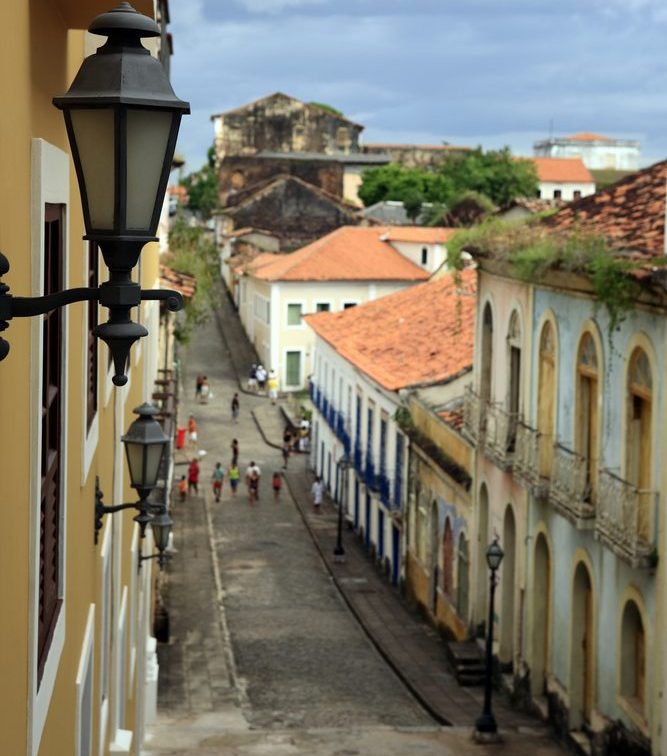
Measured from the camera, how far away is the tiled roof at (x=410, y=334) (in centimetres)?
2959

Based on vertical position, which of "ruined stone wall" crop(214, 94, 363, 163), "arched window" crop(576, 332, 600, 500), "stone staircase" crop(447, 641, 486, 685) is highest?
"ruined stone wall" crop(214, 94, 363, 163)

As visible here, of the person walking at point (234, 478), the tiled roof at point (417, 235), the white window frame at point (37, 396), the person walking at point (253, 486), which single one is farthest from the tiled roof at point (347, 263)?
the white window frame at point (37, 396)

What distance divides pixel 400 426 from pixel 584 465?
38.9ft

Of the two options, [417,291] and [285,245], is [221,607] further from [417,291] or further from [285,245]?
[285,245]

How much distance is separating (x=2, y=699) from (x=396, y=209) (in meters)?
79.8

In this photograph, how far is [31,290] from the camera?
454cm

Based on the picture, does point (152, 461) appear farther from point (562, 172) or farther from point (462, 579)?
point (562, 172)

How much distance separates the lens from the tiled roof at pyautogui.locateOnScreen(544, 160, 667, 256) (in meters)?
16.5

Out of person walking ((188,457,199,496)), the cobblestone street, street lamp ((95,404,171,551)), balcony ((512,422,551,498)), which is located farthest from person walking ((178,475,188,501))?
street lamp ((95,404,171,551))

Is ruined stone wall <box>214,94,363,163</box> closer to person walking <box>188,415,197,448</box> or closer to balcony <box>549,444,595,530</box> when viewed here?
person walking <box>188,415,197,448</box>

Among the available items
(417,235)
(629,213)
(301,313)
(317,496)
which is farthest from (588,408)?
(417,235)

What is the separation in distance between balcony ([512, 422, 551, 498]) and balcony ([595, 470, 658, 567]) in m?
2.90

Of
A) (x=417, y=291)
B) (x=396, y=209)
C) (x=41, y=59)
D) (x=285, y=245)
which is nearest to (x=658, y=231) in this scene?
(x=41, y=59)

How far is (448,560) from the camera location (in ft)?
83.9
